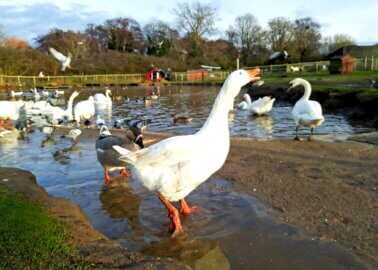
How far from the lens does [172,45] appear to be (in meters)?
84.1

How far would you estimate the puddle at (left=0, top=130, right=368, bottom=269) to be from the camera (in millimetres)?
3996

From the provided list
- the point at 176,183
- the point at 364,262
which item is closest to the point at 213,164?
the point at 176,183

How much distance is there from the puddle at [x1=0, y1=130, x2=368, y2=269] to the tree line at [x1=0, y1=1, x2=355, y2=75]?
58.9 metres

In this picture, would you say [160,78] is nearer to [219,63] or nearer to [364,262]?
[219,63]

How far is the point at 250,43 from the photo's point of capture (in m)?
79.3

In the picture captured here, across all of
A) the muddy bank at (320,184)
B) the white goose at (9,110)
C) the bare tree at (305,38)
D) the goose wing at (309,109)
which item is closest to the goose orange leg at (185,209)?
the muddy bank at (320,184)

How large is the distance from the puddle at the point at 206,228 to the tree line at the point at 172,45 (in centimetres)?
5888

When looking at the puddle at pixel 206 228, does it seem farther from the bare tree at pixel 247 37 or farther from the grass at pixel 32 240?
the bare tree at pixel 247 37

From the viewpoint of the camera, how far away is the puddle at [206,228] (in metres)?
4.00

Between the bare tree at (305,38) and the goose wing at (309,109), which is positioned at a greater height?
the bare tree at (305,38)

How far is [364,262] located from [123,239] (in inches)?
109

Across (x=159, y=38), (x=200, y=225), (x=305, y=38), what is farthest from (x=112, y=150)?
Answer: (x=159, y=38)

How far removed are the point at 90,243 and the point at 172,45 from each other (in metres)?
83.0

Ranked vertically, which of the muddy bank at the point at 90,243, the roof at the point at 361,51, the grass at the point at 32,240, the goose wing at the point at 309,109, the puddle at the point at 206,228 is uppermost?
the roof at the point at 361,51
